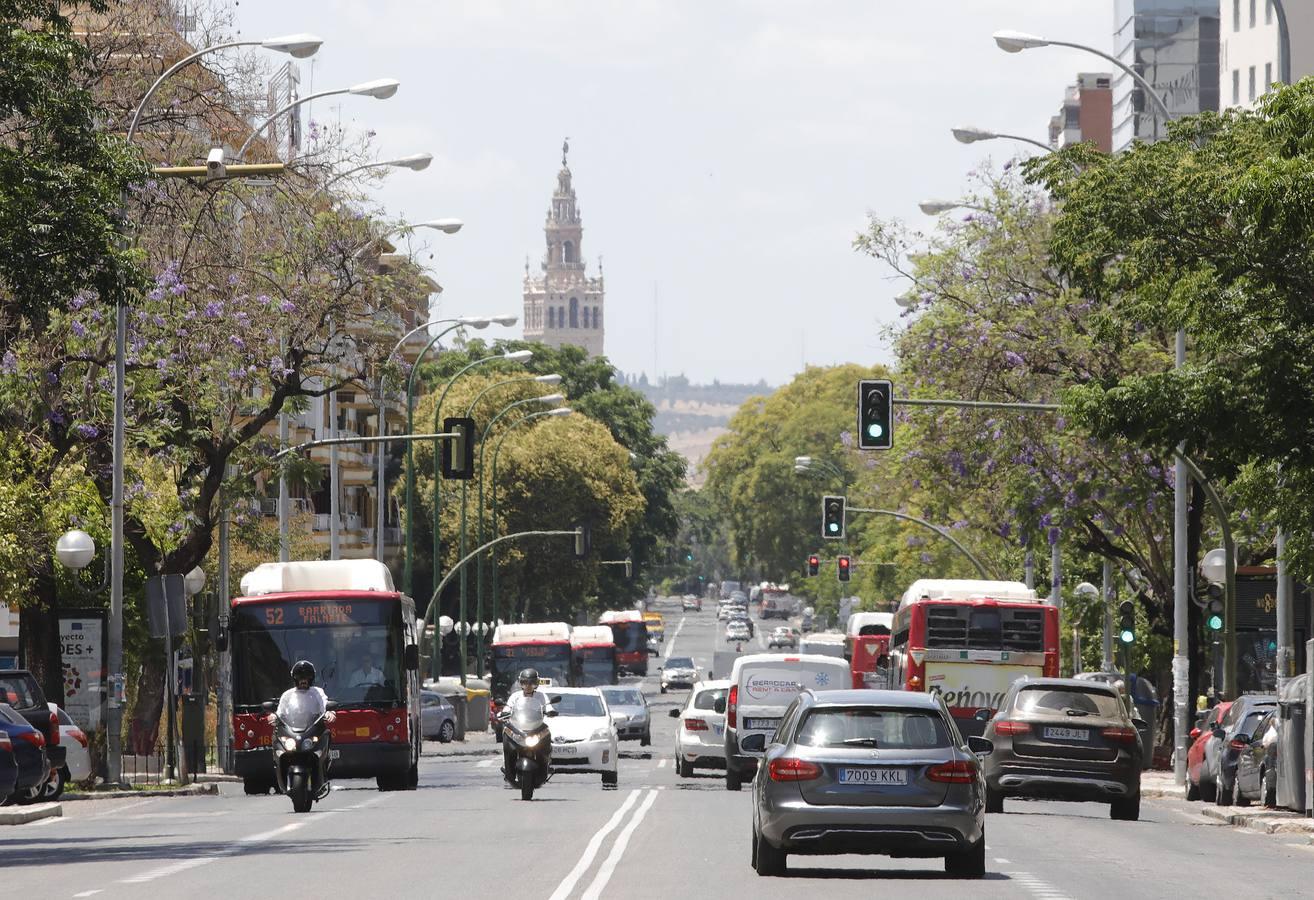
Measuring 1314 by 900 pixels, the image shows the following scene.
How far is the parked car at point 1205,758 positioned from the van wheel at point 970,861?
15.6 metres

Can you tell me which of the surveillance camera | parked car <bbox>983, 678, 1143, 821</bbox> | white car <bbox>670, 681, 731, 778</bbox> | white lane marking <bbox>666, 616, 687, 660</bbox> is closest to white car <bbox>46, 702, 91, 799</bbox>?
the surveillance camera

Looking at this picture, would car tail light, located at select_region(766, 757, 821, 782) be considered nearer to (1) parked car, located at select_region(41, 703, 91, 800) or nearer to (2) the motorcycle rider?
(2) the motorcycle rider

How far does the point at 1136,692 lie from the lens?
47062 mm

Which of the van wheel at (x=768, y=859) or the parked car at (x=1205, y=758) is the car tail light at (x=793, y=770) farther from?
the parked car at (x=1205, y=758)

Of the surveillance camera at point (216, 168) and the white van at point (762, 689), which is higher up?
the surveillance camera at point (216, 168)

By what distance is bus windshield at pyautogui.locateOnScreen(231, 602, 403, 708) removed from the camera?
106ft

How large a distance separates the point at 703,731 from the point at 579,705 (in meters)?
2.71

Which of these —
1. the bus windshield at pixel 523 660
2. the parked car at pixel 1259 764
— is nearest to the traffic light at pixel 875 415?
the parked car at pixel 1259 764

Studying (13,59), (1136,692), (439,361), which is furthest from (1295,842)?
(439,361)

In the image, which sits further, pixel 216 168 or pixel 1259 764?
pixel 1259 764

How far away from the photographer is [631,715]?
55.8m

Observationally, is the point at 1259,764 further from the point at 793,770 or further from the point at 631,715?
the point at 631,715

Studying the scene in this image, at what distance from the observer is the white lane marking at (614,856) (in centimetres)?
1575

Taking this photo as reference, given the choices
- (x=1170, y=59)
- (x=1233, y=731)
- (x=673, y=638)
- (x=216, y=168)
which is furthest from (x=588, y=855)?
(x=673, y=638)
